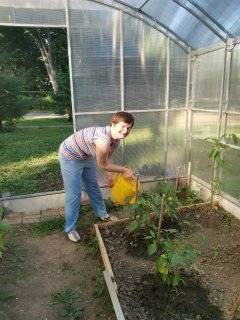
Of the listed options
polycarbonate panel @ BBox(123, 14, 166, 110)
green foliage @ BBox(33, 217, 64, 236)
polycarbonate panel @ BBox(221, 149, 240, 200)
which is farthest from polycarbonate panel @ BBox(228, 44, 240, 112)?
green foliage @ BBox(33, 217, 64, 236)

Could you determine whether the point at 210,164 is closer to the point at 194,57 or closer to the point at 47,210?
the point at 194,57

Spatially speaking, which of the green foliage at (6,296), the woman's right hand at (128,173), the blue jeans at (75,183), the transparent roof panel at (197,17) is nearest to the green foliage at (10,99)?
the transparent roof panel at (197,17)

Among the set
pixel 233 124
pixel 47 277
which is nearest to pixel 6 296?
pixel 47 277

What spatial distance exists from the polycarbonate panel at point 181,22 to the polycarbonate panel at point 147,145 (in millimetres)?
1211

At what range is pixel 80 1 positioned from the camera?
418 cm

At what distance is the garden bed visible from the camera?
2.57m

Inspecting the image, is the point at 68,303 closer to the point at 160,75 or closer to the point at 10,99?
the point at 160,75

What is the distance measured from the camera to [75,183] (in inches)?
147

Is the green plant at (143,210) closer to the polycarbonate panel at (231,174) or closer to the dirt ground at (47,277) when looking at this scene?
the dirt ground at (47,277)

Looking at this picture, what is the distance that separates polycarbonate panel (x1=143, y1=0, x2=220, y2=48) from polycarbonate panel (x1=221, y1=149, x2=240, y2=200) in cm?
171

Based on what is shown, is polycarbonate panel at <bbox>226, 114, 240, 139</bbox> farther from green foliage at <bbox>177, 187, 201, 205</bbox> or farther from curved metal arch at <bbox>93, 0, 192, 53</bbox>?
curved metal arch at <bbox>93, 0, 192, 53</bbox>

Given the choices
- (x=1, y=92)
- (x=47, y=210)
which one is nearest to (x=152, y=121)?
(x=47, y=210)

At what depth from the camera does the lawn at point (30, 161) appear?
5645 mm

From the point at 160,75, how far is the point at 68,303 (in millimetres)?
3406
